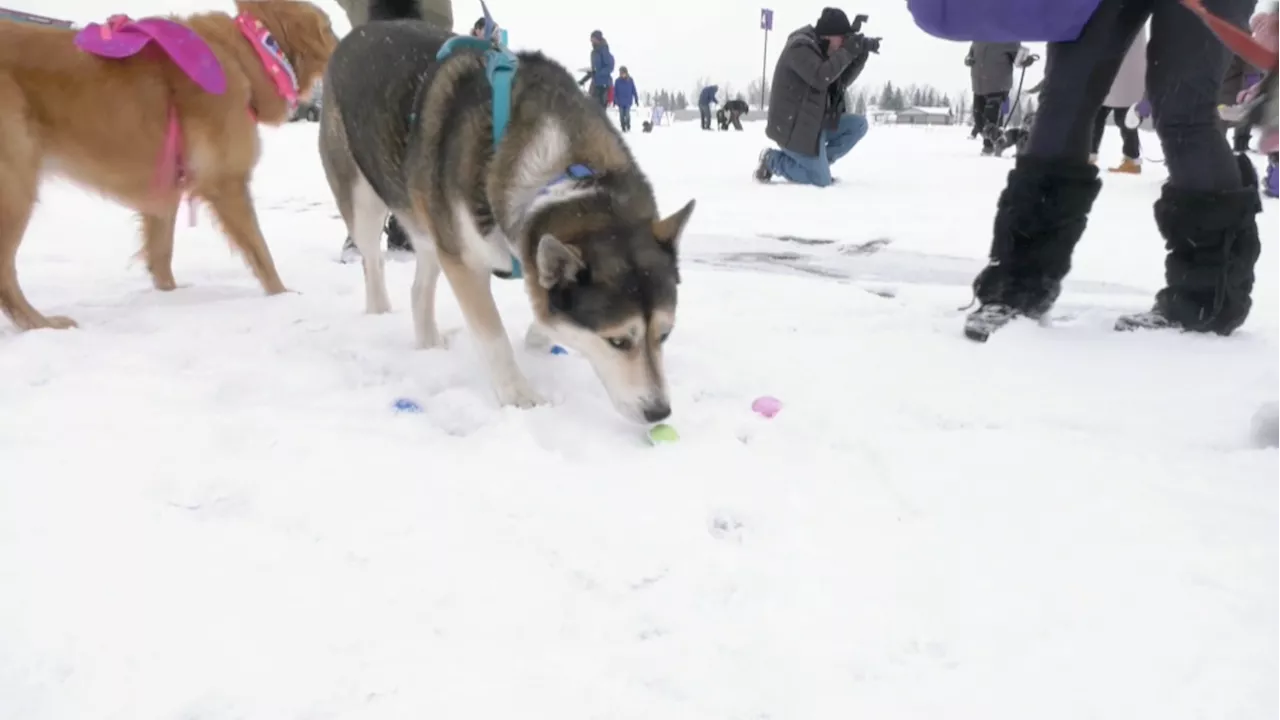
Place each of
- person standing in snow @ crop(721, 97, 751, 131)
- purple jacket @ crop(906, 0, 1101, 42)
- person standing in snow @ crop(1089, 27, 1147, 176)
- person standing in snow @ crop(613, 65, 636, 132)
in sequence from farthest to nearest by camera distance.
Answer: person standing in snow @ crop(721, 97, 751, 131) < person standing in snow @ crop(613, 65, 636, 132) < person standing in snow @ crop(1089, 27, 1147, 176) < purple jacket @ crop(906, 0, 1101, 42)

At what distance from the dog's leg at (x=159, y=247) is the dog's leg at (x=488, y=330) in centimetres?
209

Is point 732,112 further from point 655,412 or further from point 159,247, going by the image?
point 655,412

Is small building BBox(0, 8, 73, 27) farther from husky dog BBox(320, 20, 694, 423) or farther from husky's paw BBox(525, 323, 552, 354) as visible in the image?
husky's paw BBox(525, 323, 552, 354)

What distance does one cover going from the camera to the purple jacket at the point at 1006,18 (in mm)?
2674

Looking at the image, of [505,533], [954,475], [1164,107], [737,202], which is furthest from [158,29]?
[737,202]

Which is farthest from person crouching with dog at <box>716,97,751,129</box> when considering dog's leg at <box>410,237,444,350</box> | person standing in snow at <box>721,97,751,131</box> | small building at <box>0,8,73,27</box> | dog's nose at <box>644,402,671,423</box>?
dog's nose at <box>644,402,671,423</box>

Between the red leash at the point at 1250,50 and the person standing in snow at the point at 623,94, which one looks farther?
the person standing in snow at the point at 623,94

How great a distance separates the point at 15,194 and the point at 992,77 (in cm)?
1254

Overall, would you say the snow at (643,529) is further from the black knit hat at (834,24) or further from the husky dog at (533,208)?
the black knit hat at (834,24)

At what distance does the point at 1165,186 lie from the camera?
293cm

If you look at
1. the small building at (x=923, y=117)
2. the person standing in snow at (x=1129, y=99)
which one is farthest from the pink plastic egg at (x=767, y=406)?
the small building at (x=923, y=117)

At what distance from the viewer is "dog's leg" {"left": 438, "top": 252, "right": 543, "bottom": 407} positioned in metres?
2.49

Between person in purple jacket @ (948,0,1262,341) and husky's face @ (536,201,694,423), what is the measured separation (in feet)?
5.11

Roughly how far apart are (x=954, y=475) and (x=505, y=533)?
3.94 feet
